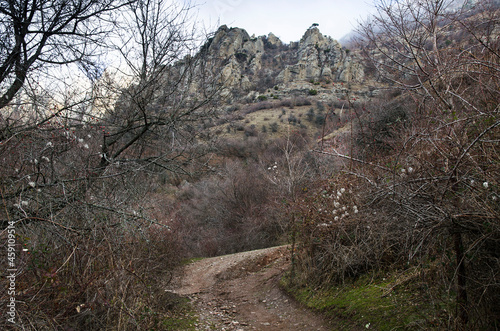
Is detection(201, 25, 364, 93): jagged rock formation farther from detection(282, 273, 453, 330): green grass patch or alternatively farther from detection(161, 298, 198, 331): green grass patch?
detection(282, 273, 453, 330): green grass patch

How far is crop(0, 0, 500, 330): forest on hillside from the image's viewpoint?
9.51 feet

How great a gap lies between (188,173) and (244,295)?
4560mm

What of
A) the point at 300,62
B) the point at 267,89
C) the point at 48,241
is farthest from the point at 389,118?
the point at 300,62

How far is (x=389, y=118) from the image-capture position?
15523 mm

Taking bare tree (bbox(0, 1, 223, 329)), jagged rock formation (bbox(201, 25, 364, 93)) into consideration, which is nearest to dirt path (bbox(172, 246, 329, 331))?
bare tree (bbox(0, 1, 223, 329))

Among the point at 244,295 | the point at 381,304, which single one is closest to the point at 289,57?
the point at 244,295

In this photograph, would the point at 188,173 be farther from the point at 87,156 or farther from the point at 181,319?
the point at 181,319

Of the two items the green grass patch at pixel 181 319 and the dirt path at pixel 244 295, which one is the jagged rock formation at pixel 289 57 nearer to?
the dirt path at pixel 244 295

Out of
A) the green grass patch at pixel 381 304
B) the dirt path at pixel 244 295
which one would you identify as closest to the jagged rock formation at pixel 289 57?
the dirt path at pixel 244 295

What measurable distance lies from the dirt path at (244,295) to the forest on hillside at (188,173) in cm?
73

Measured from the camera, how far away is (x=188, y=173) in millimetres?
5246

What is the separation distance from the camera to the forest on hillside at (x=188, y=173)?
290cm

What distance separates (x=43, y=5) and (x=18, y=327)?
4221 mm

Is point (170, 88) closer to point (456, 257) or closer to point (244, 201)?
point (456, 257)
